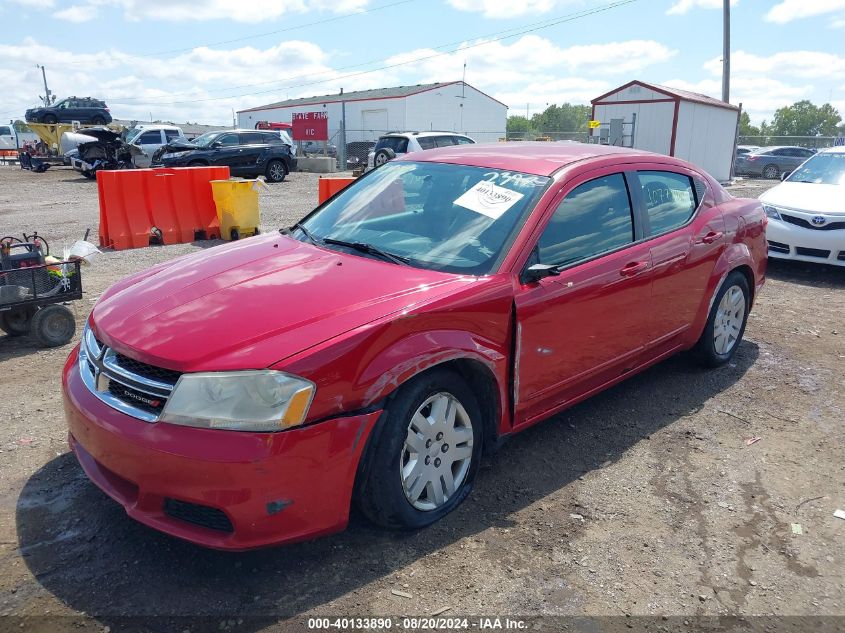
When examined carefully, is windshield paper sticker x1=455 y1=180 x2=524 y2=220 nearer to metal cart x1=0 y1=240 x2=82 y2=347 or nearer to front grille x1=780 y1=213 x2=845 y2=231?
metal cart x1=0 y1=240 x2=82 y2=347

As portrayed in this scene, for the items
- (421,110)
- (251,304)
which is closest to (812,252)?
(251,304)

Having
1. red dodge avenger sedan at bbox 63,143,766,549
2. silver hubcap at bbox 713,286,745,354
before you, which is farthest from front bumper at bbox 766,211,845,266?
red dodge avenger sedan at bbox 63,143,766,549

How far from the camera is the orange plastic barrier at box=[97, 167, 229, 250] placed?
9.28 meters

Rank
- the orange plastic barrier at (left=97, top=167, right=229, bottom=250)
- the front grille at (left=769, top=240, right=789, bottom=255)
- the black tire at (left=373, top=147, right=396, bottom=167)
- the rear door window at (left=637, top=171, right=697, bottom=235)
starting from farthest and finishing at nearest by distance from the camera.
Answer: the black tire at (left=373, top=147, right=396, bottom=167) → the orange plastic barrier at (left=97, top=167, right=229, bottom=250) → the front grille at (left=769, top=240, right=789, bottom=255) → the rear door window at (left=637, top=171, right=697, bottom=235)

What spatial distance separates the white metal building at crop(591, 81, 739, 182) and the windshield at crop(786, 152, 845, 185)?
14793 millimetres

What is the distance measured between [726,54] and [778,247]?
2095 cm

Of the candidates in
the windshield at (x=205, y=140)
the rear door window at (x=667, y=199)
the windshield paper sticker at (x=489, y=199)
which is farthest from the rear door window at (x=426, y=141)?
the windshield paper sticker at (x=489, y=199)

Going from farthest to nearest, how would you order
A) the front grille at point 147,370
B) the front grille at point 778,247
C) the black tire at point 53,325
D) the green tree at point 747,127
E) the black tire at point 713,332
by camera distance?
the green tree at point 747,127, the front grille at point 778,247, the black tire at point 53,325, the black tire at point 713,332, the front grille at point 147,370

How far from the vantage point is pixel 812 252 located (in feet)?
26.9

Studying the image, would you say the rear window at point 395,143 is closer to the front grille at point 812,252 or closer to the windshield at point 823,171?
the windshield at point 823,171

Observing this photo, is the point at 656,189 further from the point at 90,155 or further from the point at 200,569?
the point at 90,155

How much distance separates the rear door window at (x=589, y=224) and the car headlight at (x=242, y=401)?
1.54 m

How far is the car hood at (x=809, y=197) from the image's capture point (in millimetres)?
8125

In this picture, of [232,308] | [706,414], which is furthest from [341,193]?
[706,414]
